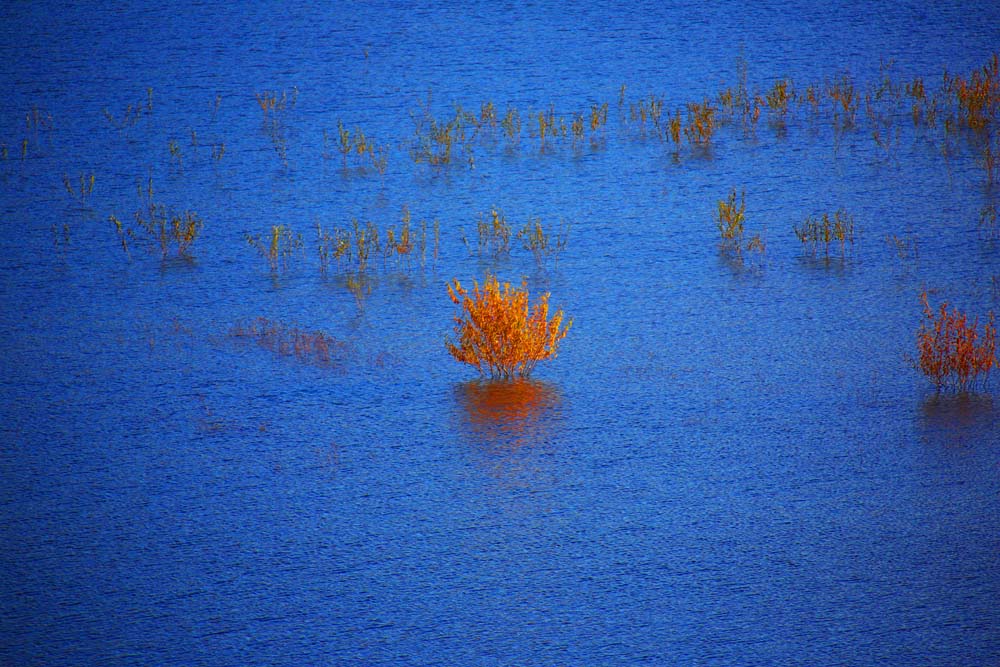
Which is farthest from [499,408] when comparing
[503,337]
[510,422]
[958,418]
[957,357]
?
[957,357]

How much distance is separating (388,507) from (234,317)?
332cm

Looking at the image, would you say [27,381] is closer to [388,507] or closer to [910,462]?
[388,507]

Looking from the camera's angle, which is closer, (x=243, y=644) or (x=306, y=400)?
(x=243, y=644)

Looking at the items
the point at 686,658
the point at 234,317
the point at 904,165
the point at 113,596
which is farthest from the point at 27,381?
the point at 904,165

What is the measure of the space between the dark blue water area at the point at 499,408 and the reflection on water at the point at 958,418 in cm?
2

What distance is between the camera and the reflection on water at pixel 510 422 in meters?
6.02

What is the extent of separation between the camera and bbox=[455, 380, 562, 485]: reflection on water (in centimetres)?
602

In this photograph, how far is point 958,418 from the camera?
6.30 m

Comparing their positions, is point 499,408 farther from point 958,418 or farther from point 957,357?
point 957,357

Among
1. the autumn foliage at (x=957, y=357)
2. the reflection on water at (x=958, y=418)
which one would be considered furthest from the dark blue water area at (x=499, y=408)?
the autumn foliage at (x=957, y=357)

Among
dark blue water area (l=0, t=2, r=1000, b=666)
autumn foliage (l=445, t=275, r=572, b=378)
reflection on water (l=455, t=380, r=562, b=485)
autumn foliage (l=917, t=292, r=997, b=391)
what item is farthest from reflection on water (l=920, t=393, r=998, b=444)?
autumn foliage (l=445, t=275, r=572, b=378)

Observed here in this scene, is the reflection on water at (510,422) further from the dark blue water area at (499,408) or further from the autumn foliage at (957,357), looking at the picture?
the autumn foliage at (957,357)

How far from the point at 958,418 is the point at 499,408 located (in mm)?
2417

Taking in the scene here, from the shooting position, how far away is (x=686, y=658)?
14.0 feet
